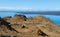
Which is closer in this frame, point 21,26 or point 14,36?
point 14,36

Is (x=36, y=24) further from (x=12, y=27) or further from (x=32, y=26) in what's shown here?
(x=12, y=27)

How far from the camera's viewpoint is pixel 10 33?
96.3ft

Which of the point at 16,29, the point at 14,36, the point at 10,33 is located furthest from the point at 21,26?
the point at 14,36

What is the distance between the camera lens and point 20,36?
2781 cm

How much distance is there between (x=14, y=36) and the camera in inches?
1054

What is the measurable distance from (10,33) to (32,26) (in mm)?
2906

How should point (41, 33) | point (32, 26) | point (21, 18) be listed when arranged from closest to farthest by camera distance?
point (41, 33) < point (32, 26) < point (21, 18)

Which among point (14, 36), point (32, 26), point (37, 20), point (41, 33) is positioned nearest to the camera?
point (14, 36)

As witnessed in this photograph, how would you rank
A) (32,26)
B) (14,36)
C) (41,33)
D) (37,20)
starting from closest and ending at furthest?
(14,36) → (41,33) → (32,26) → (37,20)

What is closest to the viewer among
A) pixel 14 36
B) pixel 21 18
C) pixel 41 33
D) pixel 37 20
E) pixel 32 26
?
pixel 14 36

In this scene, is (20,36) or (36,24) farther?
(36,24)

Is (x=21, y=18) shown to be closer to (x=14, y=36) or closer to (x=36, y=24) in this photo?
(x=36, y=24)

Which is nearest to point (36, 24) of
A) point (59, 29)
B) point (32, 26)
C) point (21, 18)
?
point (32, 26)

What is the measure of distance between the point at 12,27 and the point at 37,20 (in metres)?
3.50
